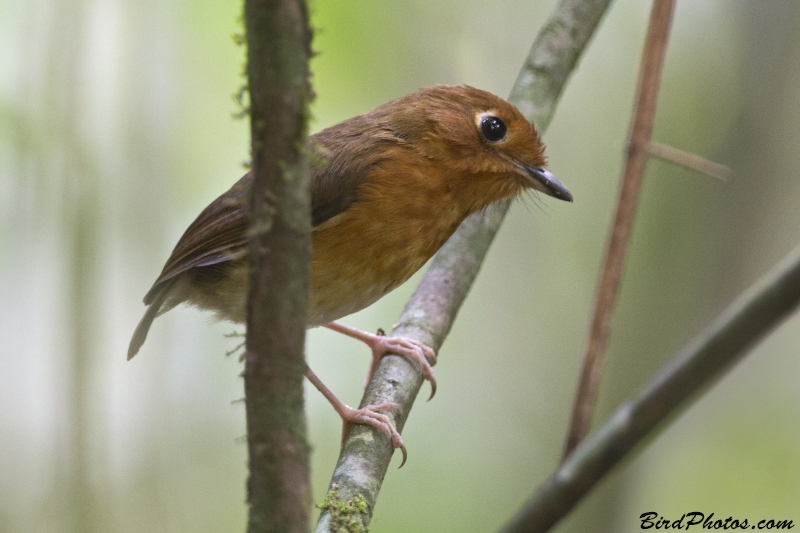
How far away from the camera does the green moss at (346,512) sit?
2.21 metres

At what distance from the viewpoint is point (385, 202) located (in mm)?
3250

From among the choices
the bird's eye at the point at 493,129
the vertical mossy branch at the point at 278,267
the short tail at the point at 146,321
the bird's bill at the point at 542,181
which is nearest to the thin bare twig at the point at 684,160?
the bird's bill at the point at 542,181

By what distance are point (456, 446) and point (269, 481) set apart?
515cm

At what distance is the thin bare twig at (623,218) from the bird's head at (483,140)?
1.03m

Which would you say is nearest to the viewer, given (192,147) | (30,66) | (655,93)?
(655,93)

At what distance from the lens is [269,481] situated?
1.23 meters

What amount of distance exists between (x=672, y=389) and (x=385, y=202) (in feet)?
6.93

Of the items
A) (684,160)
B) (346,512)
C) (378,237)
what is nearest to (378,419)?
(346,512)

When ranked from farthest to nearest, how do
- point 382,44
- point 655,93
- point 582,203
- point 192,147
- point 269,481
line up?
point 582,203 < point 382,44 < point 192,147 < point 655,93 < point 269,481

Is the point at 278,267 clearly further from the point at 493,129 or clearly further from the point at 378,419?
the point at 493,129

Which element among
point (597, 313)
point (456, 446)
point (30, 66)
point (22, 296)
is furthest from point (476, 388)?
point (597, 313)

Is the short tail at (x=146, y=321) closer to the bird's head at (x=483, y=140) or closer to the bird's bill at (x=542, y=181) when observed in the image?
the bird's head at (x=483, y=140)

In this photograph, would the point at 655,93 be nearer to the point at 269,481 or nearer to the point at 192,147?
the point at 269,481

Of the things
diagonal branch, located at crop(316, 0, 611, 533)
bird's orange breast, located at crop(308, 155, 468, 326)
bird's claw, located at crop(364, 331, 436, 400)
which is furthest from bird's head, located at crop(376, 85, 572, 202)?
bird's claw, located at crop(364, 331, 436, 400)
